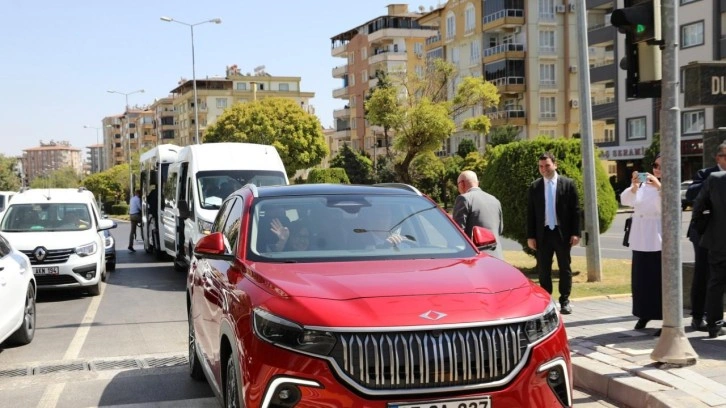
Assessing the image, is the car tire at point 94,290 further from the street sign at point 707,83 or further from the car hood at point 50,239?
the street sign at point 707,83

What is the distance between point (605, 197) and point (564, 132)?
5336 cm

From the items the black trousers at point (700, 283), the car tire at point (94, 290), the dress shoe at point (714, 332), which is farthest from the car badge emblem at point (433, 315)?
the car tire at point (94, 290)

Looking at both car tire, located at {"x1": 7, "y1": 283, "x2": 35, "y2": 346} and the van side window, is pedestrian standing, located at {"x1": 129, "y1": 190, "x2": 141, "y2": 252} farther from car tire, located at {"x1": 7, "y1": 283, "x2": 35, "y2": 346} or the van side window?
car tire, located at {"x1": 7, "y1": 283, "x2": 35, "y2": 346}

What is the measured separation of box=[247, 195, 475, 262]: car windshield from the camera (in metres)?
5.19

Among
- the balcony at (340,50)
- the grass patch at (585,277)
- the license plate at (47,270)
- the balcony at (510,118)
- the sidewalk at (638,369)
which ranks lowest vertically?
→ the grass patch at (585,277)

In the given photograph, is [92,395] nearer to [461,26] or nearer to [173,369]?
[173,369]

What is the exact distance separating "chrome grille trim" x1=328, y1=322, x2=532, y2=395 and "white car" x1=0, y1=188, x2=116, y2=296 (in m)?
9.75

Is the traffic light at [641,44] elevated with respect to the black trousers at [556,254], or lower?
elevated

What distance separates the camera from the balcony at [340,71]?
93.3 m

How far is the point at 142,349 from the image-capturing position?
841 centimetres

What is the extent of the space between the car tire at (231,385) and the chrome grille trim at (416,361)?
2.57ft

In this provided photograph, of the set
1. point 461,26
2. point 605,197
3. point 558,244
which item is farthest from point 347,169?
point 558,244

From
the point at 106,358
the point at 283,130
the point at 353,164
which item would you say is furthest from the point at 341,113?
the point at 106,358

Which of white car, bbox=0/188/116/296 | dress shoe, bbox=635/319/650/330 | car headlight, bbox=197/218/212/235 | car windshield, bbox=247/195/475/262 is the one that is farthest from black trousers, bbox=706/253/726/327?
white car, bbox=0/188/116/296
